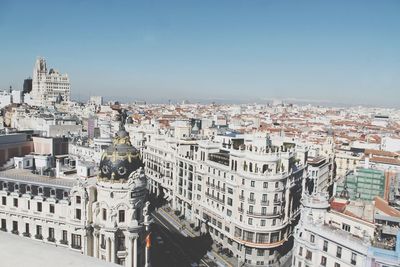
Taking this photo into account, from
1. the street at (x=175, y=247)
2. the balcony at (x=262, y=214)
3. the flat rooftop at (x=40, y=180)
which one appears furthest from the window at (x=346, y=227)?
the flat rooftop at (x=40, y=180)

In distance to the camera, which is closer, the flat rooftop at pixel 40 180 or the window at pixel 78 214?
the window at pixel 78 214

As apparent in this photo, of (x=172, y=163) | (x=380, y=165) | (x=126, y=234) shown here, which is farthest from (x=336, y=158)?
(x=126, y=234)

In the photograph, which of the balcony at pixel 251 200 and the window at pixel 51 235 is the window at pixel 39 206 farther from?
the balcony at pixel 251 200

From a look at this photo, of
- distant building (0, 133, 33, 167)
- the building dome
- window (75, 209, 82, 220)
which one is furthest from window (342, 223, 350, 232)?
distant building (0, 133, 33, 167)

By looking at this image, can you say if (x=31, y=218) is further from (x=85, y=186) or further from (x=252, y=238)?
(x=252, y=238)

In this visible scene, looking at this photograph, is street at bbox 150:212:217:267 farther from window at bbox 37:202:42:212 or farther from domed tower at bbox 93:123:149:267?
window at bbox 37:202:42:212
